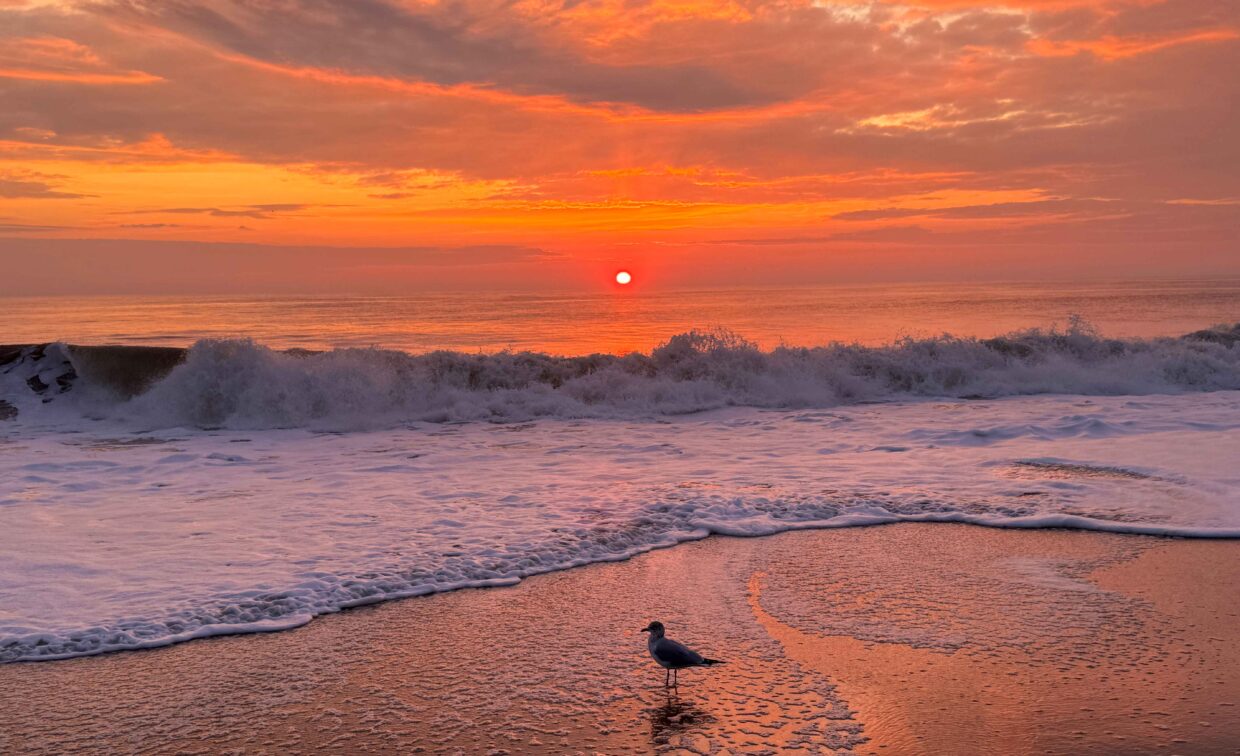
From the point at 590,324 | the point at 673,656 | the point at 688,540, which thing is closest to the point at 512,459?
the point at 688,540

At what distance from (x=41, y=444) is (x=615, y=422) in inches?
422

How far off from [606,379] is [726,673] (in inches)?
620

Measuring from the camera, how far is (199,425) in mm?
18859

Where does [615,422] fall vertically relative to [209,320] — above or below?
below

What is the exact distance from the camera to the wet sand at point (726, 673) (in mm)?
5102

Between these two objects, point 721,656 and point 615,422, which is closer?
point 721,656

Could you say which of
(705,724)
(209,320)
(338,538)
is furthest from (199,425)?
(209,320)

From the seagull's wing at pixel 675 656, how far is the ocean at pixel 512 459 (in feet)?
9.22

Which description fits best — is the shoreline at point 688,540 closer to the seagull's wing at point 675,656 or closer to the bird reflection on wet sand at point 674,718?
the seagull's wing at point 675,656

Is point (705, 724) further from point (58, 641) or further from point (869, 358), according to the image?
point (869, 358)

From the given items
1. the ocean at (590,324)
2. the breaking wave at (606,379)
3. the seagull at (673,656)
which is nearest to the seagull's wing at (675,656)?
the seagull at (673,656)

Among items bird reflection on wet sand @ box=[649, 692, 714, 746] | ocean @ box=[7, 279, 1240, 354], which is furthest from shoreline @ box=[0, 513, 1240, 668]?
ocean @ box=[7, 279, 1240, 354]

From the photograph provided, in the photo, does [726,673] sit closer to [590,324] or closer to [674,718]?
[674,718]

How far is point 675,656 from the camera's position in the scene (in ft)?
18.5
